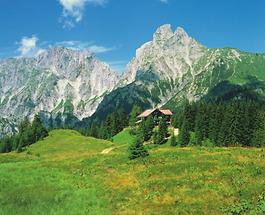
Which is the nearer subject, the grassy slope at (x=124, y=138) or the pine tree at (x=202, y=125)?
the pine tree at (x=202, y=125)

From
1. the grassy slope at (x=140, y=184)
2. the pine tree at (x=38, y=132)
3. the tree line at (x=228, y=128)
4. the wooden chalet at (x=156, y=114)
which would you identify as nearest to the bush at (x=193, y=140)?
the tree line at (x=228, y=128)

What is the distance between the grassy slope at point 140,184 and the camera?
3309 centimetres

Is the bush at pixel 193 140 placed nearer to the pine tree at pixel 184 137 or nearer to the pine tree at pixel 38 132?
the pine tree at pixel 184 137

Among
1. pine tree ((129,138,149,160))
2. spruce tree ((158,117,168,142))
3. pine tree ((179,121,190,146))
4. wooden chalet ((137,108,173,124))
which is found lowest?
pine tree ((129,138,149,160))

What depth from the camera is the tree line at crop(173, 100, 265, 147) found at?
398 feet

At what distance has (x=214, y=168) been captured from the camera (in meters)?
43.4

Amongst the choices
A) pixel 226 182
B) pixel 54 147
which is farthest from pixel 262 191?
pixel 54 147

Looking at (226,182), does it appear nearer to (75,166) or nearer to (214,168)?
(214,168)

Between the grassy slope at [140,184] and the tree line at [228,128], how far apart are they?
6807 centimetres

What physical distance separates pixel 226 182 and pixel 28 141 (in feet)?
358

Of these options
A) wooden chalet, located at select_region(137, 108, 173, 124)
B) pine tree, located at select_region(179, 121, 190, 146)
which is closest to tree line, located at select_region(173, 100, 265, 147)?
pine tree, located at select_region(179, 121, 190, 146)

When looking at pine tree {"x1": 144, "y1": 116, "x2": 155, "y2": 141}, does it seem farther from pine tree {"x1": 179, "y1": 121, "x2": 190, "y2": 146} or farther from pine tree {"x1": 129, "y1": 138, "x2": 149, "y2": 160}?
pine tree {"x1": 129, "y1": 138, "x2": 149, "y2": 160}

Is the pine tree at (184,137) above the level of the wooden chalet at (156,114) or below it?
below

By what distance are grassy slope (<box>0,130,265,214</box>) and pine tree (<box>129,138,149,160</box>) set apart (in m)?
1.58
